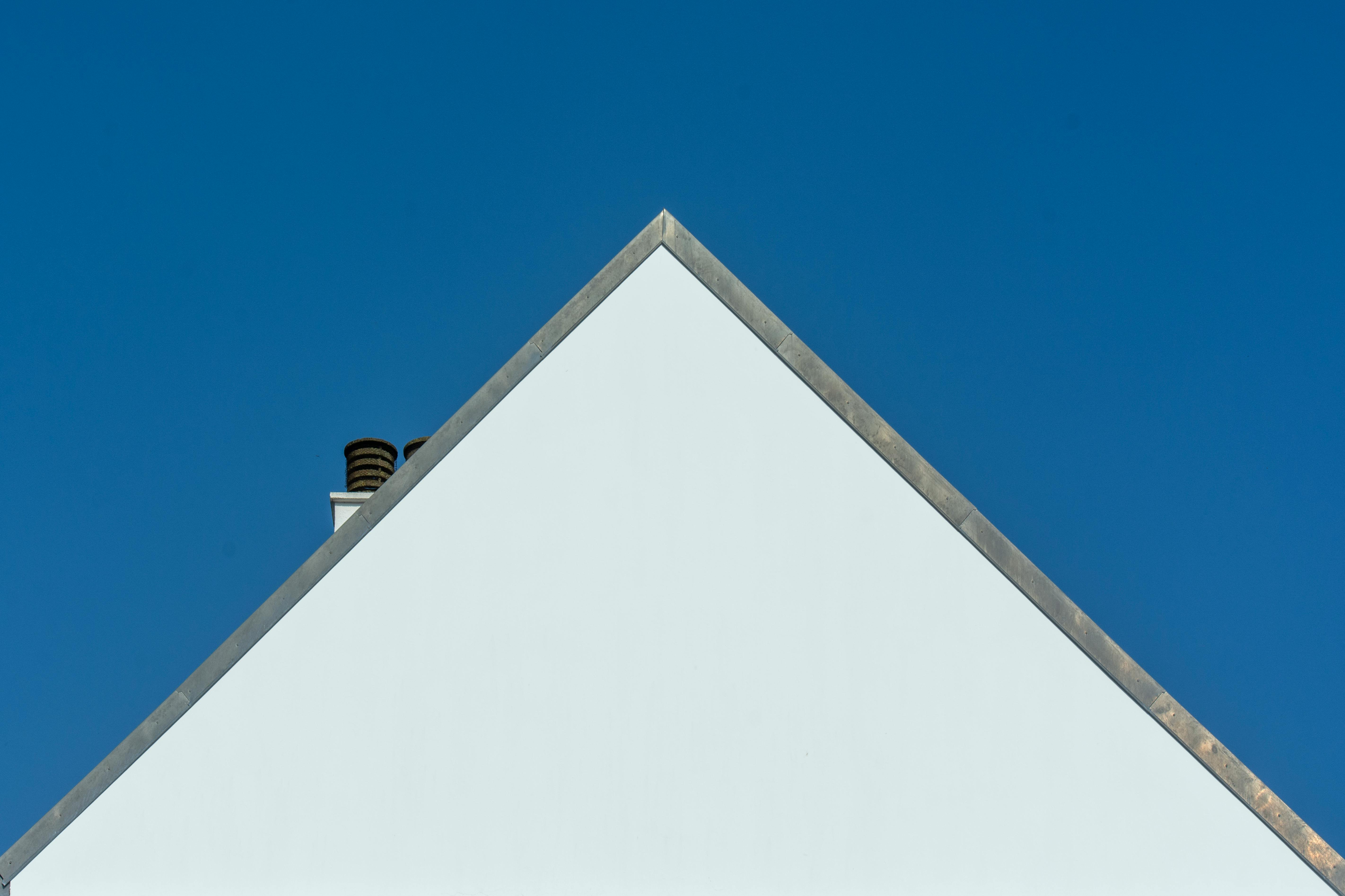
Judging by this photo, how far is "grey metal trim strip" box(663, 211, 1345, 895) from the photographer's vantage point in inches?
252

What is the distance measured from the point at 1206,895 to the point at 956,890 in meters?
1.50

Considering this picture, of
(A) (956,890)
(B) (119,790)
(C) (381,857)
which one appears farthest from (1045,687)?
(B) (119,790)

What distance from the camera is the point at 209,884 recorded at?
6.56 metres

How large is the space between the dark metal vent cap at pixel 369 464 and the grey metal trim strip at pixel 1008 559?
21.5ft

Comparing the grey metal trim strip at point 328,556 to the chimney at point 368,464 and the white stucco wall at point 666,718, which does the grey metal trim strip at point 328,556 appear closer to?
the white stucco wall at point 666,718

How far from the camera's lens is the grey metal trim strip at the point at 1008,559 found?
21.0ft

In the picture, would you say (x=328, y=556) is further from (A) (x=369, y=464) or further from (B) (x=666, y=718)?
(A) (x=369, y=464)

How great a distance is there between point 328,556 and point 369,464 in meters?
6.07

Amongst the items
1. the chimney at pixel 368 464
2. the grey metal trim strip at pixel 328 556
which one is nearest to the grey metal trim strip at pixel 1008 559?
the grey metal trim strip at pixel 328 556

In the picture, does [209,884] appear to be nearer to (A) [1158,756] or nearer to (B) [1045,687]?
(B) [1045,687]

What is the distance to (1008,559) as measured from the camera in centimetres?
691

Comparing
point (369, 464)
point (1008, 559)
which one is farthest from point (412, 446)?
point (1008, 559)

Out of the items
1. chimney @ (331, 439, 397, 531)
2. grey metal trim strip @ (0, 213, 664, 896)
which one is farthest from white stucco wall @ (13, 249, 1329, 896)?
chimney @ (331, 439, 397, 531)

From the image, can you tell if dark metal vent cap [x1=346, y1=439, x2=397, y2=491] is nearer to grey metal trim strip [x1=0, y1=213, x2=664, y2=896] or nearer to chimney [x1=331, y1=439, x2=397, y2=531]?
chimney [x1=331, y1=439, x2=397, y2=531]
